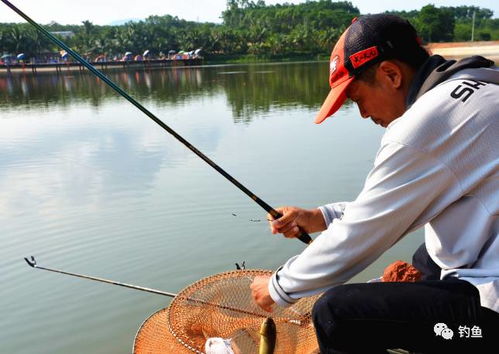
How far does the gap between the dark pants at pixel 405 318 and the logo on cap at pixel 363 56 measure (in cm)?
81

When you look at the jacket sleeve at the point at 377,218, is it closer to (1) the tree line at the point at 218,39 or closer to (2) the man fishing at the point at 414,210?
(2) the man fishing at the point at 414,210

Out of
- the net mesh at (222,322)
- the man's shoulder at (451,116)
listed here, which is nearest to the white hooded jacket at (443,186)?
the man's shoulder at (451,116)

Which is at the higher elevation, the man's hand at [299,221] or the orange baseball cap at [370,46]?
the orange baseball cap at [370,46]

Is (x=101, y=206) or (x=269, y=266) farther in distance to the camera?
(x=101, y=206)

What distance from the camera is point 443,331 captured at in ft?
5.82

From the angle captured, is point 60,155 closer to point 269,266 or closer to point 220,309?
point 269,266

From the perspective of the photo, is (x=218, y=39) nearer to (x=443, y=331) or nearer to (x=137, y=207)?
(x=137, y=207)

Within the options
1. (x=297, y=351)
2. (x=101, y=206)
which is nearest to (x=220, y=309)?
(x=297, y=351)

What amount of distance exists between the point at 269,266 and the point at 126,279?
1.46 metres

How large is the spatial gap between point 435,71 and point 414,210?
0.49 metres

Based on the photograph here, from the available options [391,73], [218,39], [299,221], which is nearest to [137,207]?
[299,221]

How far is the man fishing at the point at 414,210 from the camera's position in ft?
5.50

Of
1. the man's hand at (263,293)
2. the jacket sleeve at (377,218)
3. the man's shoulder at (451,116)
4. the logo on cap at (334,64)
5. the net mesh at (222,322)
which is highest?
the logo on cap at (334,64)

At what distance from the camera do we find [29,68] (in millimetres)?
65688
